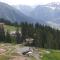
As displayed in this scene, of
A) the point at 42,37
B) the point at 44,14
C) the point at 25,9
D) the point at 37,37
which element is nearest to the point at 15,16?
the point at 25,9

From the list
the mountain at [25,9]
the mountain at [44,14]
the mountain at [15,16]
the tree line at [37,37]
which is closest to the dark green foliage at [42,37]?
the tree line at [37,37]

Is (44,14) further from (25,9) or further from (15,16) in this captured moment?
(15,16)

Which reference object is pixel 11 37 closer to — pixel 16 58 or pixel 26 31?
pixel 26 31

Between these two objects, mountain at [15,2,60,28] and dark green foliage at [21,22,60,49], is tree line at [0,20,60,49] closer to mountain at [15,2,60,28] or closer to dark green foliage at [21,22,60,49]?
dark green foliage at [21,22,60,49]

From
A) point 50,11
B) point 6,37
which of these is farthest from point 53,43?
point 50,11

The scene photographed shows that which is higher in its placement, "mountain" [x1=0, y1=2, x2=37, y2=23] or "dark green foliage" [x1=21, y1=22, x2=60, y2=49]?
"mountain" [x1=0, y1=2, x2=37, y2=23]

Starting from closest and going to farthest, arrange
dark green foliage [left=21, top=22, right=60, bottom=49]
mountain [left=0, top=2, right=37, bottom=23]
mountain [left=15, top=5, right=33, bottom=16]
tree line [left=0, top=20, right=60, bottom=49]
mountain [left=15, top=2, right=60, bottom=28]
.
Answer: dark green foliage [left=21, top=22, right=60, bottom=49] → tree line [left=0, top=20, right=60, bottom=49] → mountain [left=0, top=2, right=37, bottom=23] → mountain [left=15, top=2, right=60, bottom=28] → mountain [left=15, top=5, right=33, bottom=16]

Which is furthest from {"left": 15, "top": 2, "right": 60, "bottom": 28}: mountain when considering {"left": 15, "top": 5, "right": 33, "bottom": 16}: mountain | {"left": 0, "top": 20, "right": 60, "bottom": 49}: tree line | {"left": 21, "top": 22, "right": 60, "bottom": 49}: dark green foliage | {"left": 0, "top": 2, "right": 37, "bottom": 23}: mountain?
{"left": 0, "top": 20, "right": 60, "bottom": 49}: tree line

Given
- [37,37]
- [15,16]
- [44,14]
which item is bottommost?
[37,37]

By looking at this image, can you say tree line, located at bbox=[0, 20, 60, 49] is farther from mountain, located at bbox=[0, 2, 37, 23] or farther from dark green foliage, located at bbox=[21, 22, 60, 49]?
mountain, located at bbox=[0, 2, 37, 23]

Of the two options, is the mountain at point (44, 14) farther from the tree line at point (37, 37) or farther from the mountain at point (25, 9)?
the tree line at point (37, 37)

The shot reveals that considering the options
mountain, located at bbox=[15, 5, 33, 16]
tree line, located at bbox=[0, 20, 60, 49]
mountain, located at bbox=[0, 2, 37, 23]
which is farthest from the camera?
mountain, located at bbox=[15, 5, 33, 16]

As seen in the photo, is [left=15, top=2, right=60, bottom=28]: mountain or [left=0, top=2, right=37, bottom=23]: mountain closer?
[left=0, top=2, right=37, bottom=23]: mountain

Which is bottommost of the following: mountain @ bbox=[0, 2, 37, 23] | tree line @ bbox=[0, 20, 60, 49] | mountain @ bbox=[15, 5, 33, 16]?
tree line @ bbox=[0, 20, 60, 49]
